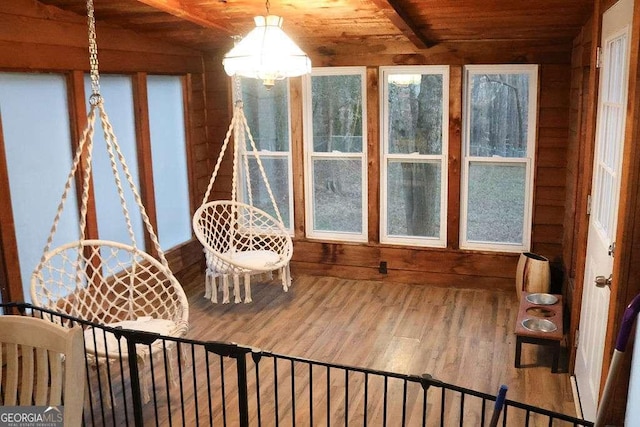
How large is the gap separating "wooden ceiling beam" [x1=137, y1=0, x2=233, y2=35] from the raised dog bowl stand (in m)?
3.00

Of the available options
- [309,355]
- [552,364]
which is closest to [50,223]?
[309,355]

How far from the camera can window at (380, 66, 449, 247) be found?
522 cm

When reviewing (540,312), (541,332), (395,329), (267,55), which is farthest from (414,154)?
(267,55)

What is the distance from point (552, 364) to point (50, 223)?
3.43 m

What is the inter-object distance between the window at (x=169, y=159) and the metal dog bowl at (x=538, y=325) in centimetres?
315

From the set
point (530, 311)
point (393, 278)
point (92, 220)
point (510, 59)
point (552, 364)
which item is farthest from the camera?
point (393, 278)

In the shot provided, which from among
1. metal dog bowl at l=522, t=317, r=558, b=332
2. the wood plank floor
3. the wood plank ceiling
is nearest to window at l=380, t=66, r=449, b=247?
the wood plank ceiling

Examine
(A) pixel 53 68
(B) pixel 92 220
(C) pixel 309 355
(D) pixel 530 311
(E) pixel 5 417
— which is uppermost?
(A) pixel 53 68

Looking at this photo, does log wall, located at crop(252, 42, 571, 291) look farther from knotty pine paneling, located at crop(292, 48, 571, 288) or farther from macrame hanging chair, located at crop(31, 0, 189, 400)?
macrame hanging chair, located at crop(31, 0, 189, 400)

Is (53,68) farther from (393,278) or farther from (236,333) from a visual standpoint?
(393,278)

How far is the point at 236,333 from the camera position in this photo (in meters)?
4.46

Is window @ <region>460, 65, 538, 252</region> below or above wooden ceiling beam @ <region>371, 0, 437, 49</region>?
below

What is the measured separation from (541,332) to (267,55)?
2362 millimetres

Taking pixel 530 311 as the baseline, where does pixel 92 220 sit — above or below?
above
